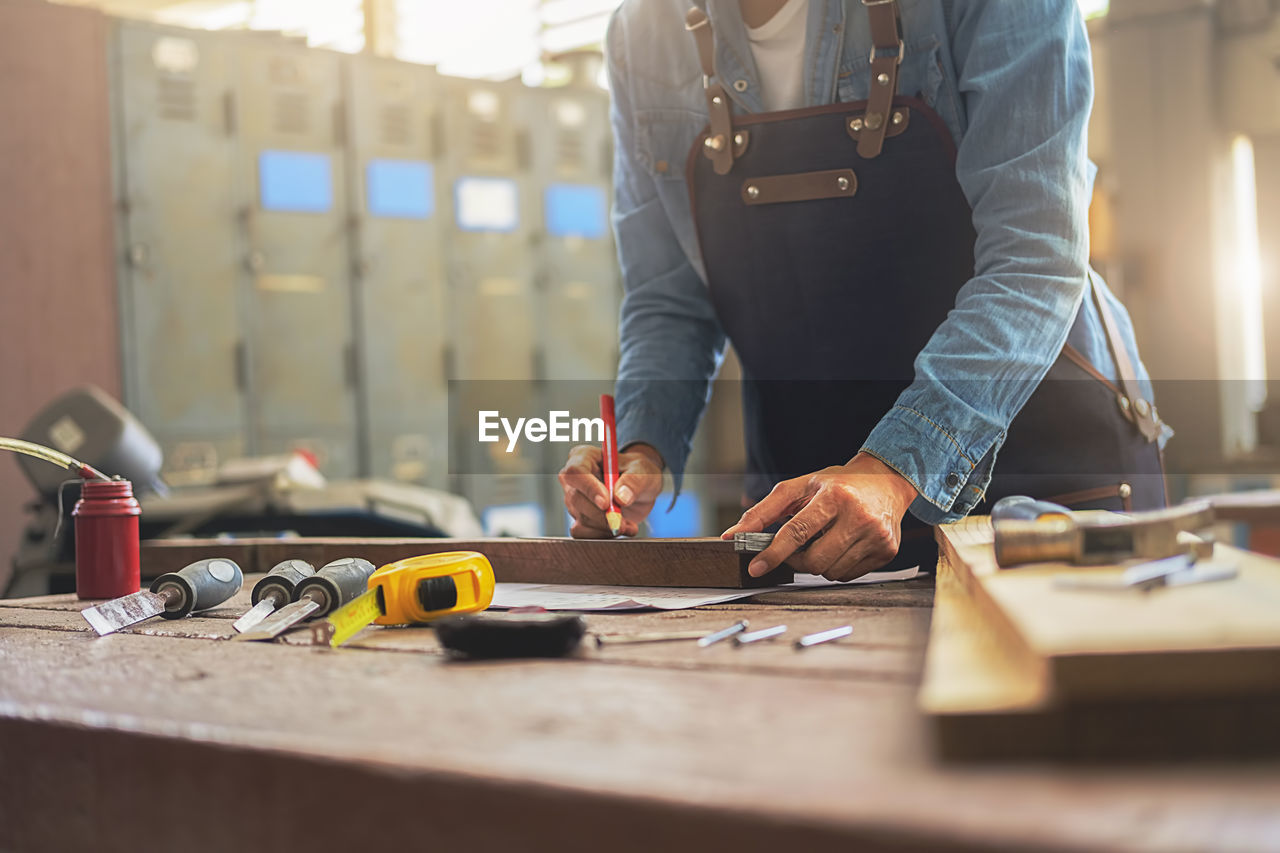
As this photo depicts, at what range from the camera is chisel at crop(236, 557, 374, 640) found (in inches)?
35.0

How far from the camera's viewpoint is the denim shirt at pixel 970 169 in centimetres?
115

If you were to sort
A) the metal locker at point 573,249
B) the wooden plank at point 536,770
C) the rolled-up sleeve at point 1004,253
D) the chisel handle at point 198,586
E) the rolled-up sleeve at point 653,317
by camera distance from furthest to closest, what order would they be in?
the metal locker at point 573,249 → the rolled-up sleeve at point 653,317 → the rolled-up sleeve at point 1004,253 → the chisel handle at point 198,586 → the wooden plank at point 536,770

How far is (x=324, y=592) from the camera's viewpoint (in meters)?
0.95

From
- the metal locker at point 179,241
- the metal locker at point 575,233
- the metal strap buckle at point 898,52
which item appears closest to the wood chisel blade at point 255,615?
the metal strap buckle at point 898,52

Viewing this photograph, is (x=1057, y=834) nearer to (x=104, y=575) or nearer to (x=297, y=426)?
(x=104, y=575)

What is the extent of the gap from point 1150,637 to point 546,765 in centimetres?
25

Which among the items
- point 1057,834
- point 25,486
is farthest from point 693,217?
point 25,486

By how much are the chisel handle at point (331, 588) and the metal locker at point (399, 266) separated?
13.5 feet

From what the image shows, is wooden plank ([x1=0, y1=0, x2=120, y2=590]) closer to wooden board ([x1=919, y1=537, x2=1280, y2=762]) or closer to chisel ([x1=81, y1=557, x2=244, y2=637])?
chisel ([x1=81, y1=557, x2=244, y2=637])

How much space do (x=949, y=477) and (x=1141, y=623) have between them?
27.5 inches

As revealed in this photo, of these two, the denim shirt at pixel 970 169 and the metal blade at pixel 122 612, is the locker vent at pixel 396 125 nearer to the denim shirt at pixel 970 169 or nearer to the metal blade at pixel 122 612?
the denim shirt at pixel 970 169

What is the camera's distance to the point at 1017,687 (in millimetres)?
457

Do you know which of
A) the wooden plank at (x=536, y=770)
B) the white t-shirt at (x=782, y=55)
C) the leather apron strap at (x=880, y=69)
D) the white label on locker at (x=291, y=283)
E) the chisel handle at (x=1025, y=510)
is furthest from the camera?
the white label on locker at (x=291, y=283)

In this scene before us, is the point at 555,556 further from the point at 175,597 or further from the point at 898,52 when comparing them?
the point at 898,52
